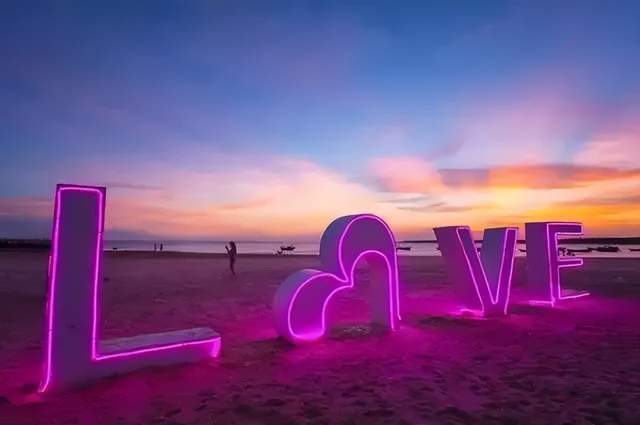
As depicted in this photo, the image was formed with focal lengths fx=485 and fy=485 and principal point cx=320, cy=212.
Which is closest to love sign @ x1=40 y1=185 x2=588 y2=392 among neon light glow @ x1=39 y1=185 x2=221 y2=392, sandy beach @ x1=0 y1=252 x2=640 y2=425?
neon light glow @ x1=39 y1=185 x2=221 y2=392

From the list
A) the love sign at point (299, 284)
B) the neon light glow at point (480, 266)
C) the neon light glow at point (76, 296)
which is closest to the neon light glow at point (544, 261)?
the love sign at point (299, 284)

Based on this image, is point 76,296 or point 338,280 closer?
point 76,296

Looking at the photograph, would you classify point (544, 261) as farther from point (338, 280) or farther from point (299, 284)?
point (299, 284)

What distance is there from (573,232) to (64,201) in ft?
43.6

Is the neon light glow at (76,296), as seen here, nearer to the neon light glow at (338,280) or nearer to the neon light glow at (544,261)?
the neon light glow at (338,280)

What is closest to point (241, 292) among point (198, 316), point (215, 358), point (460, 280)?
point (198, 316)

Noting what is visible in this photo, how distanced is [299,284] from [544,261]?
27.1 feet

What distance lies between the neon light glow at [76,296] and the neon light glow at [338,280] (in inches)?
112

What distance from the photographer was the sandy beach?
17.5 ft

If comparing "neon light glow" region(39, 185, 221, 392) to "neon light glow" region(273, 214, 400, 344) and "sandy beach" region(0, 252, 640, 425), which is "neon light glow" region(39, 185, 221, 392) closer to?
"sandy beach" region(0, 252, 640, 425)

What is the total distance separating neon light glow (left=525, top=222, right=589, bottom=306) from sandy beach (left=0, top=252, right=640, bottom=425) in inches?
43.5

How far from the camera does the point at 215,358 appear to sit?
25.3 ft

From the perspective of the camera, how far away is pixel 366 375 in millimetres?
6793

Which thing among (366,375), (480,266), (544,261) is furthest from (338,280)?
(544,261)
